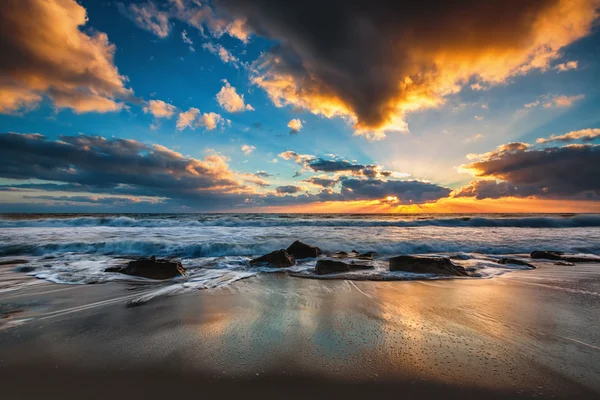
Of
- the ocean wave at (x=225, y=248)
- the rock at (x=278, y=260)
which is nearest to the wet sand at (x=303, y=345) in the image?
the rock at (x=278, y=260)

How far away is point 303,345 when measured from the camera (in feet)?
8.05

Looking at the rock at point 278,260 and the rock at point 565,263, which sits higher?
the rock at point 278,260

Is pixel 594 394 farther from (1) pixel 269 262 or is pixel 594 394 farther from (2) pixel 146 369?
(1) pixel 269 262

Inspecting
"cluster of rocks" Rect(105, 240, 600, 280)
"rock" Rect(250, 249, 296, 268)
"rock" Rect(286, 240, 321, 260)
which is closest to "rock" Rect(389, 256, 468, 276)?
"cluster of rocks" Rect(105, 240, 600, 280)

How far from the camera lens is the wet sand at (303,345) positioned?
1.84 meters

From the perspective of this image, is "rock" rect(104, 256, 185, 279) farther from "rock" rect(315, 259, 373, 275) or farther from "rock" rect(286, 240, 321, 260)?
"rock" rect(286, 240, 321, 260)

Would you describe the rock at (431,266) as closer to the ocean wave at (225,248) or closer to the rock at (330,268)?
the rock at (330,268)

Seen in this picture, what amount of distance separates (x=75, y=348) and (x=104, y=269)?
4.85 metres

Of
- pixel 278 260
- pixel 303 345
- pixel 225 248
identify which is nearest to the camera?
pixel 303 345

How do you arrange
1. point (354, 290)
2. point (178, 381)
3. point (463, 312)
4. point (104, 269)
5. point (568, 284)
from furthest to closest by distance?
point (104, 269) → point (568, 284) → point (354, 290) → point (463, 312) → point (178, 381)

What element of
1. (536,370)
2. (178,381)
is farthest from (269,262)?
(536,370)

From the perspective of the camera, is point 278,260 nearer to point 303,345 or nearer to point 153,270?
point 153,270

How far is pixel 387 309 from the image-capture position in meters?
3.52

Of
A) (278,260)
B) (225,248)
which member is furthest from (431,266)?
(225,248)
